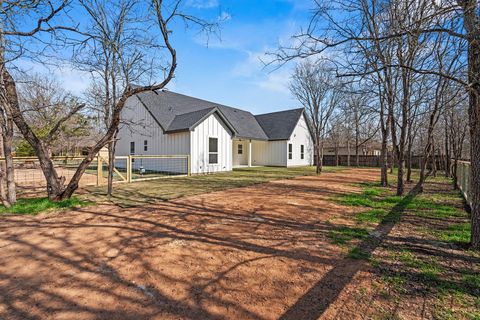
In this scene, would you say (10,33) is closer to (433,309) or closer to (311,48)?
(311,48)

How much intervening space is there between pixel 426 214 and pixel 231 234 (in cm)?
492

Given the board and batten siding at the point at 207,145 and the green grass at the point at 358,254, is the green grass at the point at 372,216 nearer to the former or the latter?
the green grass at the point at 358,254

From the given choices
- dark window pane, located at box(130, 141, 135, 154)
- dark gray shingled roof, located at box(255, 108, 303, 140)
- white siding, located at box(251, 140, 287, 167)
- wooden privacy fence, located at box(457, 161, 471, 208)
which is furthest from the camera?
dark gray shingled roof, located at box(255, 108, 303, 140)

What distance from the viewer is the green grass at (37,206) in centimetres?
541

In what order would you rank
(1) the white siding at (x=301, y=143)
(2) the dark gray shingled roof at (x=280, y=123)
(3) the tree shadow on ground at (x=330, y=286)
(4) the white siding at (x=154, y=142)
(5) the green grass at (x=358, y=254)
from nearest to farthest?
(3) the tree shadow on ground at (x=330, y=286)
(5) the green grass at (x=358, y=254)
(4) the white siding at (x=154, y=142)
(2) the dark gray shingled roof at (x=280, y=123)
(1) the white siding at (x=301, y=143)

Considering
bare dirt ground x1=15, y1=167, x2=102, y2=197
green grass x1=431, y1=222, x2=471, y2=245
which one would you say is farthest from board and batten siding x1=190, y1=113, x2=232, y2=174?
green grass x1=431, y1=222, x2=471, y2=245

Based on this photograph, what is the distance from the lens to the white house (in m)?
14.2

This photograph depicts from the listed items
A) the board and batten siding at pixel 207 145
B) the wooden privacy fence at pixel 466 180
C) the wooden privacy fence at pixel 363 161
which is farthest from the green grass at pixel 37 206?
the wooden privacy fence at pixel 363 161

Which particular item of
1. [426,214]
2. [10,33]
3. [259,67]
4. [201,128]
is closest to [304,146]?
[201,128]

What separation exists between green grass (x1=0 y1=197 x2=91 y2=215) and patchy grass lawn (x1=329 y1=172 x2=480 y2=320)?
6565mm

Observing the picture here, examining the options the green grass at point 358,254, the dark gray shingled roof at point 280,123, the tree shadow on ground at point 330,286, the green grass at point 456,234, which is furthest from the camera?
the dark gray shingled roof at point 280,123

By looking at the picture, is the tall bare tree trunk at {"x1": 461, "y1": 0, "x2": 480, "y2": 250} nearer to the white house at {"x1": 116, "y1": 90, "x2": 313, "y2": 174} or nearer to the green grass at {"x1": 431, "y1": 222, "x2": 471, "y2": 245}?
the green grass at {"x1": 431, "y1": 222, "x2": 471, "y2": 245}

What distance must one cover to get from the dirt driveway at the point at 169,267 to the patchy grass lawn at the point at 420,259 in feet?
1.15

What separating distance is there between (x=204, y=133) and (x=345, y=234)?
11.6 metres
